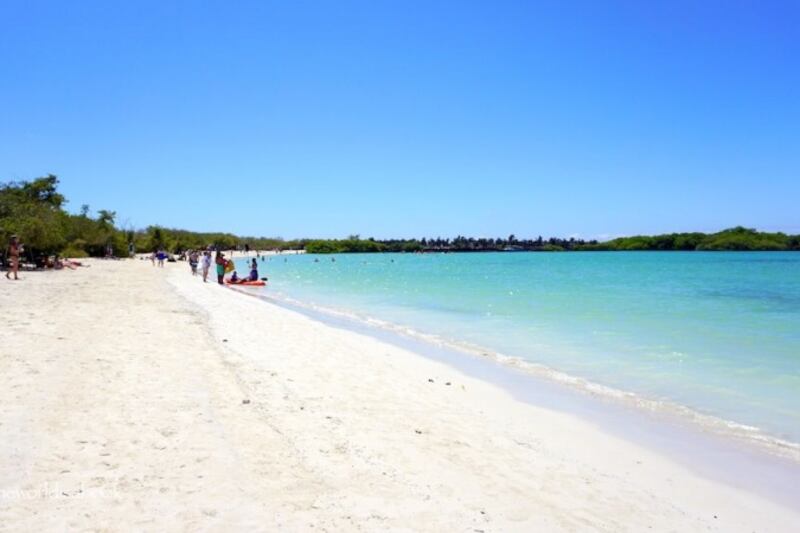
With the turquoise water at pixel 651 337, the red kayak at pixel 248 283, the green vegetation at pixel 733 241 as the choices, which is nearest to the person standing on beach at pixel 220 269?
the red kayak at pixel 248 283

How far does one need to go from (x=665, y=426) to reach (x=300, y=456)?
4.43 m

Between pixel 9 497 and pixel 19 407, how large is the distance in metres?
2.12

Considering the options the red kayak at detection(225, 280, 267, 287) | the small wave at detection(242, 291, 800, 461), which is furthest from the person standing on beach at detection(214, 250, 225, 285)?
the small wave at detection(242, 291, 800, 461)

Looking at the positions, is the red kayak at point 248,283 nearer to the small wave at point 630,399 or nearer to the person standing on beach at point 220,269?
the person standing on beach at point 220,269

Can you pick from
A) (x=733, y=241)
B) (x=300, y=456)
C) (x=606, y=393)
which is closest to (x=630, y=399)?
(x=606, y=393)

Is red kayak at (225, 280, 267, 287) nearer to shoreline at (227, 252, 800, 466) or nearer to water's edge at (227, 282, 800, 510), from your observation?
shoreline at (227, 252, 800, 466)

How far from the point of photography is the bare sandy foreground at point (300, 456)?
12.3ft

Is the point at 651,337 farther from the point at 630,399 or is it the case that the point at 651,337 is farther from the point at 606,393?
the point at 630,399

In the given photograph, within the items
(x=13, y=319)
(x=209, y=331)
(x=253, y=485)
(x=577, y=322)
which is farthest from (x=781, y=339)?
(x=13, y=319)

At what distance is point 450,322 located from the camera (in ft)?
55.8

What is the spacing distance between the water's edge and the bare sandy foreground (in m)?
0.28

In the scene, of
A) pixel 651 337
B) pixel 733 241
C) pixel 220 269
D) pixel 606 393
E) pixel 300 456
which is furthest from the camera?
pixel 733 241

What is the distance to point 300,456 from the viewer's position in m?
4.76

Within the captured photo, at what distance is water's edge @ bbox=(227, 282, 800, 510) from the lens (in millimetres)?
5293
